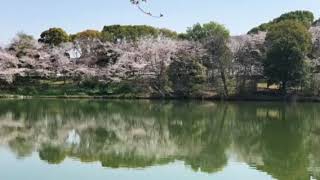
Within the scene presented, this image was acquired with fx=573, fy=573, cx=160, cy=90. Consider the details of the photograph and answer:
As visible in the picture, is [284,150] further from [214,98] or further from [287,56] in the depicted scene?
[214,98]

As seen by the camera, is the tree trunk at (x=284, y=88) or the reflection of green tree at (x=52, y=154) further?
the tree trunk at (x=284, y=88)

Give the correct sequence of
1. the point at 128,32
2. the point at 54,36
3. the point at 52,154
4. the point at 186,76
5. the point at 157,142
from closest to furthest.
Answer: the point at 52,154 → the point at 157,142 → the point at 186,76 → the point at 54,36 → the point at 128,32

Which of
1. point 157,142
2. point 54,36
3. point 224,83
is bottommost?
point 157,142

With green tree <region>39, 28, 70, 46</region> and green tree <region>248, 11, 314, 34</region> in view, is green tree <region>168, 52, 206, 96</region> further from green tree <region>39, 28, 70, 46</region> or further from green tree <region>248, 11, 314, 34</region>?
green tree <region>248, 11, 314, 34</region>

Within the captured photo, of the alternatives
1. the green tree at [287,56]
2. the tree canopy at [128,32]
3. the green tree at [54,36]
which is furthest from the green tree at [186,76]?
the green tree at [54,36]

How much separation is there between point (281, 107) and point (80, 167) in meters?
22.7

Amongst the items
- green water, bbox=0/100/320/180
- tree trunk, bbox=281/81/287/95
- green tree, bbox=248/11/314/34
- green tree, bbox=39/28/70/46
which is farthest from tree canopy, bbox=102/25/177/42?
green water, bbox=0/100/320/180

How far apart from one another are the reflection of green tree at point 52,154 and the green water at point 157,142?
3cm

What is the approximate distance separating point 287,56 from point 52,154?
90.0ft

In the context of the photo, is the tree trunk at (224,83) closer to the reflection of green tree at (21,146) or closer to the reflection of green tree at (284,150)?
the reflection of green tree at (284,150)

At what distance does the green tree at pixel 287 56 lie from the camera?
41.2 m

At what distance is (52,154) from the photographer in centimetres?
1733

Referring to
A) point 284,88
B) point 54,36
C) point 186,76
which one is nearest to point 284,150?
point 186,76

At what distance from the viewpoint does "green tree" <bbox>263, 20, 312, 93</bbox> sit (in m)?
41.2
